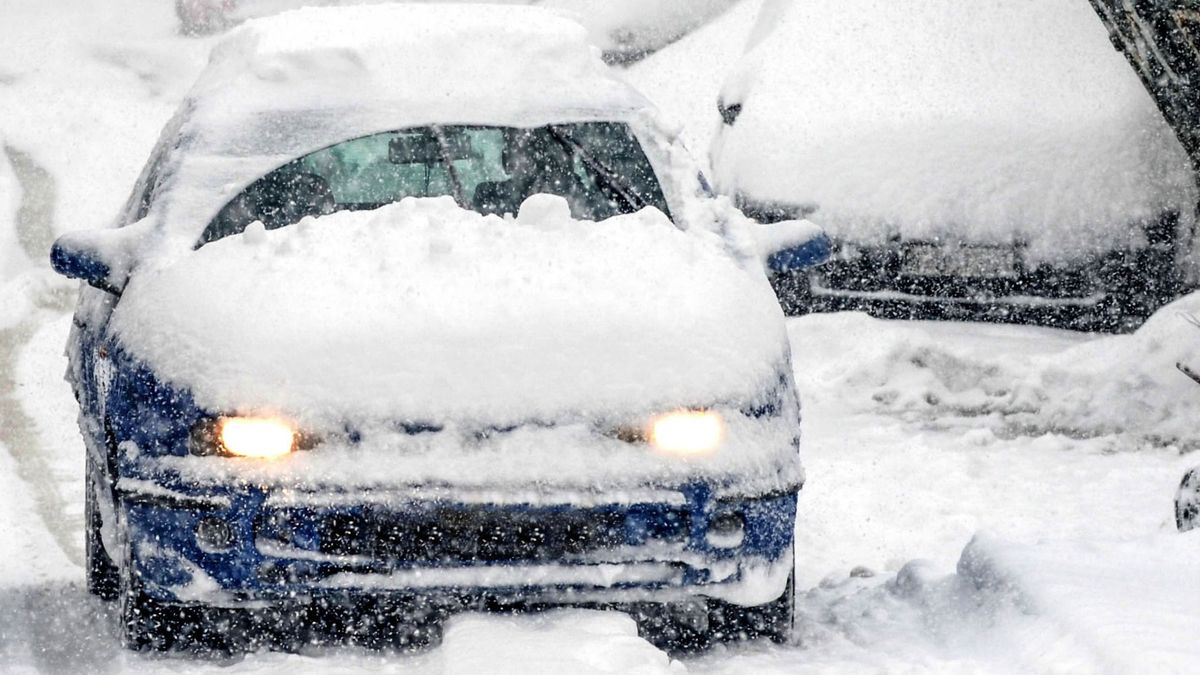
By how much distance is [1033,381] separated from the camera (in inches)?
314

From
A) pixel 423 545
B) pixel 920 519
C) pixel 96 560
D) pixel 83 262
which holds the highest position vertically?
pixel 83 262

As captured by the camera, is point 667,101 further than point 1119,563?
Yes

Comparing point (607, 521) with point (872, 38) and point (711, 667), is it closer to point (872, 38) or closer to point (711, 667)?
point (711, 667)

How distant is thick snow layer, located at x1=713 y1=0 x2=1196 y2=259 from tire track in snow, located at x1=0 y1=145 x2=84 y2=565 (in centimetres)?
349

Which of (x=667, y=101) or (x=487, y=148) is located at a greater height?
(x=487, y=148)

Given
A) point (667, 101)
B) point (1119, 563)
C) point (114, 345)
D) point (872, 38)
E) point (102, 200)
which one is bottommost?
point (102, 200)

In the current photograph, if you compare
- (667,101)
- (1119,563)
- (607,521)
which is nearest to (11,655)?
(607,521)

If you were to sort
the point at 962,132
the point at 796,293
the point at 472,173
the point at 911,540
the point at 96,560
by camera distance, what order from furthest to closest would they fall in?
the point at 796,293
the point at 962,132
the point at 911,540
the point at 472,173
the point at 96,560

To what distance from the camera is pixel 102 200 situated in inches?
676

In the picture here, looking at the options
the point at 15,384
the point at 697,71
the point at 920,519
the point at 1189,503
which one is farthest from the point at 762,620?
the point at 697,71

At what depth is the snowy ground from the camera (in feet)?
12.9

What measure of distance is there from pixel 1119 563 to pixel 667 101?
9278mm

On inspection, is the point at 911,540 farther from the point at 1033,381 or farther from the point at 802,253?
the point at 1033,381

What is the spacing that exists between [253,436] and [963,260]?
5186mm
